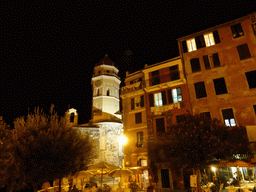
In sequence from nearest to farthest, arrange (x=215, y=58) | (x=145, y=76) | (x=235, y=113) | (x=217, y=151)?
(x=217, y=151) < (x=235, y=113) < (x=215, y=58) < (x=145, y=76)

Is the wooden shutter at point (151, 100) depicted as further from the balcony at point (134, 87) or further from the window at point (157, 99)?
the balcony at point (134, 87)

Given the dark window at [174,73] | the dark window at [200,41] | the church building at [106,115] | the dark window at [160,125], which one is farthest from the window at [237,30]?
the church building at [106,115]

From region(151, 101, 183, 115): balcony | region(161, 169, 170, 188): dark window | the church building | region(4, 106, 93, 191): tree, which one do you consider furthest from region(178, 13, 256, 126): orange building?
the church building

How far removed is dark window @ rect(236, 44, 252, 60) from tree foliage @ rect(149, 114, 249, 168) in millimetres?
8100

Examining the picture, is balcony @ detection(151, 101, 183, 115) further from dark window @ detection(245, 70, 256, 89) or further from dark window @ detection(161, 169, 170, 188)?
dark window @ detection(245, 70, 256, 89)

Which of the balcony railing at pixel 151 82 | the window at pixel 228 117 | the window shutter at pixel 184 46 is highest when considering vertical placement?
the window shutter at pixel 184 46

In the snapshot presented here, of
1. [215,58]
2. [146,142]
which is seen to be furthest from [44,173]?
[215,58]

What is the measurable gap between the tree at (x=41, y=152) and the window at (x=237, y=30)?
837 inches

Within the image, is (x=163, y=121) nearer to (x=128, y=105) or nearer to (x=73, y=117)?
(x=128, y=105)

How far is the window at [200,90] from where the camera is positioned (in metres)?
20.9

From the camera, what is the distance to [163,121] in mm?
Result: 22453

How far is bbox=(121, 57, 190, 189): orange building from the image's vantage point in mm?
22000

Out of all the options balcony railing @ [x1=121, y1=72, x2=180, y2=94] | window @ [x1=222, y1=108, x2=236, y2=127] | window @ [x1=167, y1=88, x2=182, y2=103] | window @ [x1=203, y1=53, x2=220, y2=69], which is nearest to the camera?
window @ [x1=222, y1=108, x2=236, y2=127]

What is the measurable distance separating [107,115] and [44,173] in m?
25.6
